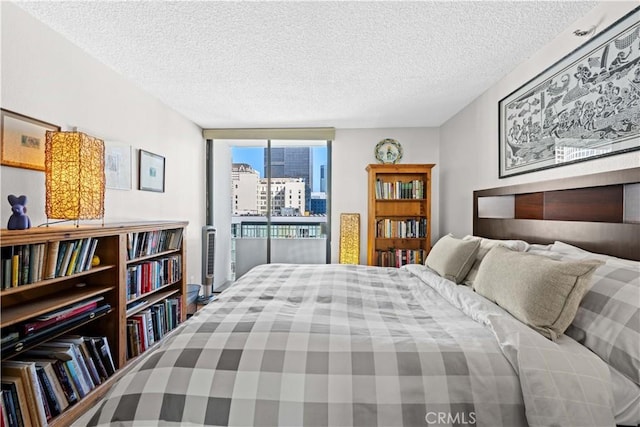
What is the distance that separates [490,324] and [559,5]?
73.4 inches

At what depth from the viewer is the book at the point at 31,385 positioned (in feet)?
4.83

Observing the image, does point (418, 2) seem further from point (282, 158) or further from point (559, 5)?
point (282, 158)

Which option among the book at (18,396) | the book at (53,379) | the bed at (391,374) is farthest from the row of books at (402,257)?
the book at (18,396)

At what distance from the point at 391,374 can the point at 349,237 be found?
3.18 m

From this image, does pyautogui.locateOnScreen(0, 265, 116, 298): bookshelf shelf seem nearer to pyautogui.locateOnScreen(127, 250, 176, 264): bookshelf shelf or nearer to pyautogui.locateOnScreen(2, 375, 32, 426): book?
pyautogui.locateOnScreen(127, 250, 176, 264): bookshelf shelf

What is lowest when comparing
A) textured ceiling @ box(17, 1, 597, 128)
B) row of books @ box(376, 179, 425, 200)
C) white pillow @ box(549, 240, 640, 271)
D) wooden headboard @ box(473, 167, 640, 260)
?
white pillow @ box(549, 240, 640, 271)

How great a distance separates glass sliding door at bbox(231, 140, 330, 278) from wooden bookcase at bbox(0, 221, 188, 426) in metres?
1.64

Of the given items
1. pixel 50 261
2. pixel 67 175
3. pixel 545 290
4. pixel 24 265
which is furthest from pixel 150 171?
pixel 545 290

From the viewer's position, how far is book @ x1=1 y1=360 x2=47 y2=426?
147cm

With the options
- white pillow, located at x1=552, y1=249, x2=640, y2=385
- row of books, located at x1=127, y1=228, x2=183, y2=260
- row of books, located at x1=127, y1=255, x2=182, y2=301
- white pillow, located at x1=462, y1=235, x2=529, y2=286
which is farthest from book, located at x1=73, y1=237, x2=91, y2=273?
white pillow, located at x1=552, y1=249, x2=640, y2=385

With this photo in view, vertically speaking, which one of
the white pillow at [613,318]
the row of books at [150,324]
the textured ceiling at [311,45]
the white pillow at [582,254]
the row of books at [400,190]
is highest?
the textured ceiling at [311,45]

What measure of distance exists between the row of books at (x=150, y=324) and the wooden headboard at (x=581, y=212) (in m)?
3.12

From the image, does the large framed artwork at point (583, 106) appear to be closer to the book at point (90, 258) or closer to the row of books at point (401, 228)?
the row of books at point (401, 228)

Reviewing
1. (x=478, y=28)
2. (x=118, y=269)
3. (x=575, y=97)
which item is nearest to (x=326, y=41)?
(x=478, y=28)
